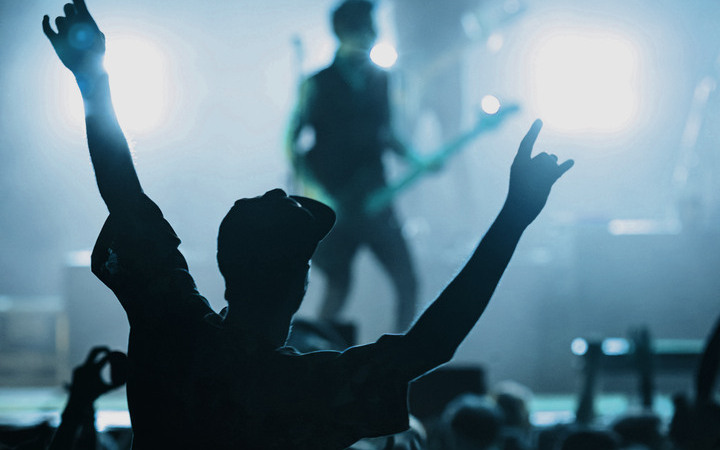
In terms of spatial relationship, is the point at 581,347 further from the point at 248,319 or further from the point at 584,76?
the point at 584,76

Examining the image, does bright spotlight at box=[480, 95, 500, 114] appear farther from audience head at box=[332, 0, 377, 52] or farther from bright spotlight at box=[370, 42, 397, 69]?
bright spotlight at box=[370, 42, 397, 69]

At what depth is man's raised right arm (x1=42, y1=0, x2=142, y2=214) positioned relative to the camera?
1.10 metres

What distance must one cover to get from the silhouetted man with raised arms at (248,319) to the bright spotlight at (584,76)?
23.6 feet

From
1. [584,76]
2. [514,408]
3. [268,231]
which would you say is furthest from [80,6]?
[584,76]

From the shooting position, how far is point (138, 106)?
1.74m

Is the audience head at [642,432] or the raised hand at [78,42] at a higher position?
the raised hand at [78,42]

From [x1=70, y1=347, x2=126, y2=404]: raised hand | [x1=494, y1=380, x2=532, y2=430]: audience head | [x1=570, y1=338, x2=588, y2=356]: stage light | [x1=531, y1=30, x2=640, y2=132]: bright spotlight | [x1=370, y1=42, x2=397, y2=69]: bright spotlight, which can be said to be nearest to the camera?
[x1=70, y1=347, x2=126, y2=404]: raised hand

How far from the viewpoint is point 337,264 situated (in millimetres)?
3486

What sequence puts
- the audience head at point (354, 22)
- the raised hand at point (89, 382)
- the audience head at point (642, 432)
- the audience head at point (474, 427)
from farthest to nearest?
the audience head at point (354, 22) < the audience head at point (642, 432) < the audience head at point (474, 427) < the raised hand at point (89, 382)

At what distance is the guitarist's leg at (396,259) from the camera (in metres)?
3.37

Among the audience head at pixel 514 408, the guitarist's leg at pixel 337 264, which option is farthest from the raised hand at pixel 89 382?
the guitarist's leg at pixel 337 264

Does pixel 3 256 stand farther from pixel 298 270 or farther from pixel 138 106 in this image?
pixel 298 270

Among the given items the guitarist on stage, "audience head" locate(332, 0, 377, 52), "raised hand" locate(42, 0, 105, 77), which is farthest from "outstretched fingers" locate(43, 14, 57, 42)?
the guitarist on stage

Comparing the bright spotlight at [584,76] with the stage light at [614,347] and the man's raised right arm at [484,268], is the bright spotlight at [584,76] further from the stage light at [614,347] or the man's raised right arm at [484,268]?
the man's raised right arm at [484,268]
